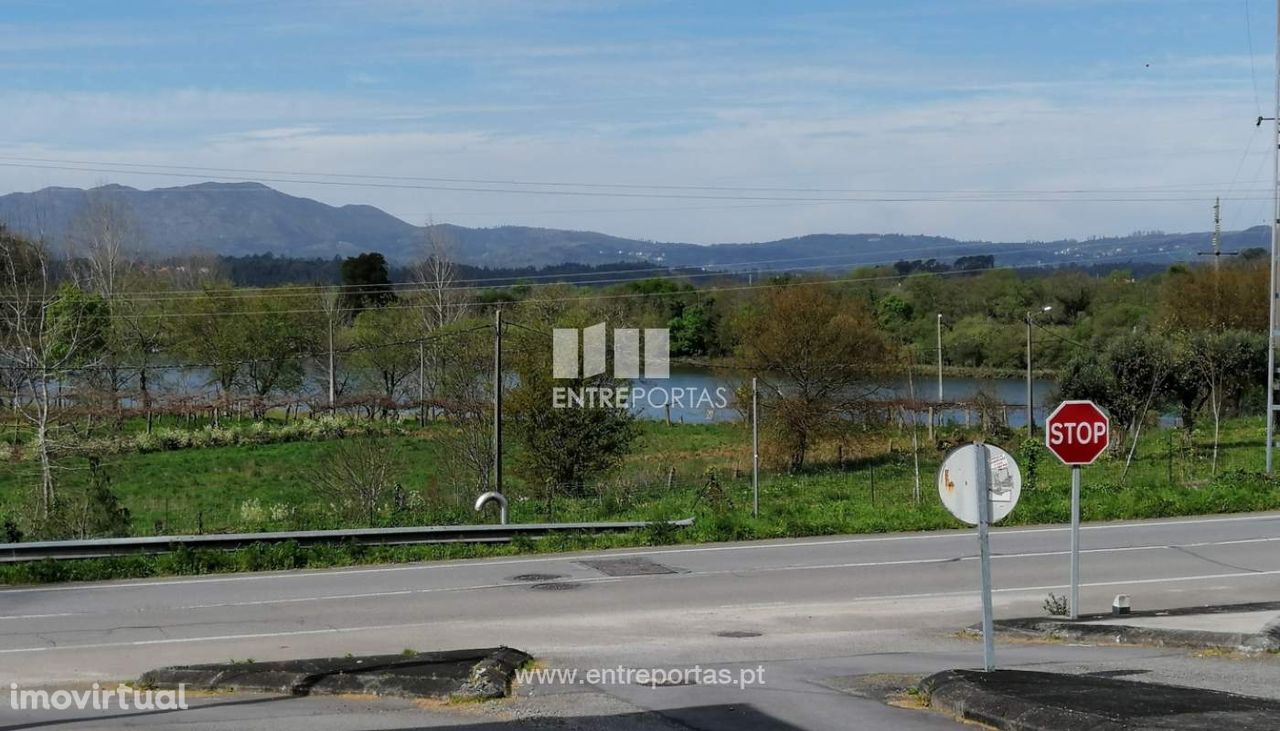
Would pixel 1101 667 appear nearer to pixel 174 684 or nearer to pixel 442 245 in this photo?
pixel 174 684

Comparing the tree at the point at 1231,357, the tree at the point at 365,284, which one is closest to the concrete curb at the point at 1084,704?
the tree at the point at 1231,357

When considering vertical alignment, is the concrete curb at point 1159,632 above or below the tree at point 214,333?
below

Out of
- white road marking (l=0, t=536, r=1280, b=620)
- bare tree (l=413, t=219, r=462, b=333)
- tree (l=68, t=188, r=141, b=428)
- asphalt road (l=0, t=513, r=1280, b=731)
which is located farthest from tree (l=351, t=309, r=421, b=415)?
white road marking (l=0, t=536, r=1280, b=620)

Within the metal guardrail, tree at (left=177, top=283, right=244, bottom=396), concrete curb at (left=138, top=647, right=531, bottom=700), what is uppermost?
tree at (left=177, top=283, right=244, bottom=396)

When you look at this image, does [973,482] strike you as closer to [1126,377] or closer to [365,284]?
[1126,377]

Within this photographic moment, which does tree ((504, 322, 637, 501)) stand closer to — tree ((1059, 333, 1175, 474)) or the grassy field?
the grassy field

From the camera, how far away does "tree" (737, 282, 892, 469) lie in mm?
45094

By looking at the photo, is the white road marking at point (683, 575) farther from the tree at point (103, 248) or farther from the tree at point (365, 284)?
the tree at point (365, 284)

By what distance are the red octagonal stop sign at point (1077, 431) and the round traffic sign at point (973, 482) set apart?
14.1 ft

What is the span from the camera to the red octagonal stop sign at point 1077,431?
45.8 feet

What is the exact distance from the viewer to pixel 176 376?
75.7m

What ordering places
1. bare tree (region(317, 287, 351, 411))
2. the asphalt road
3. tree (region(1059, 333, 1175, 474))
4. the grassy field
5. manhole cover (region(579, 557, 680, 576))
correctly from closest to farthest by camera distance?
the asphalt road, manhole cover (region(579, 557, 680, 576)), the grassy field, tree (region(1059, 333, 1175, 474)), bare tree (region(317, 287, 351, 411))

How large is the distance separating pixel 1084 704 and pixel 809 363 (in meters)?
36.9

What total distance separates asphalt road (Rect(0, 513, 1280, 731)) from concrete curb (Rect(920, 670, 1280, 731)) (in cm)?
40
